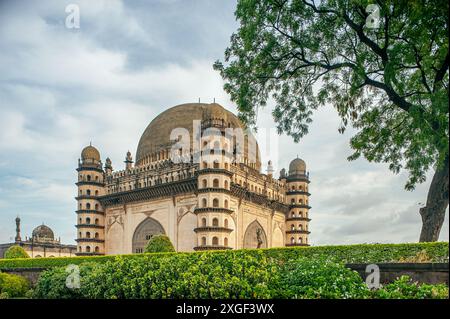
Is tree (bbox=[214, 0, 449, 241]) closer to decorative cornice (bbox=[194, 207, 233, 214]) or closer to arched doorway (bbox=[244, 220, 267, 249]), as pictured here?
decorative cornice (bbox=[194, 207, 233, 214])

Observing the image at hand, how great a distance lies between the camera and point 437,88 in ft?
37.6

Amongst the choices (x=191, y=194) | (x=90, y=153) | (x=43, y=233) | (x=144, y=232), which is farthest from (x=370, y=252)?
(x=43, y=233)

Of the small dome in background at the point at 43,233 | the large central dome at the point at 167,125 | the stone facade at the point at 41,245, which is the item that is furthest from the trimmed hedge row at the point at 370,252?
the small dome in background at the point at 43,233

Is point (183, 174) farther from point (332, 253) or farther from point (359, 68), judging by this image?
point (359, 68)

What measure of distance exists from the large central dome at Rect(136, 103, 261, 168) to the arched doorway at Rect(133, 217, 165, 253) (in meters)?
6.53

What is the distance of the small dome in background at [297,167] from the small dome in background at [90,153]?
19828 mm

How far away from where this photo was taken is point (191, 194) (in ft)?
120

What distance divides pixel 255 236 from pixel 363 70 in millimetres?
29156

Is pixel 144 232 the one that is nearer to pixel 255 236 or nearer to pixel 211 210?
pixel 211 210

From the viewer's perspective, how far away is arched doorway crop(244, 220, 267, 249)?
128 feet

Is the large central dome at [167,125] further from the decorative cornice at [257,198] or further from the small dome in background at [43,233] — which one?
the small dome in background at [43,233]
